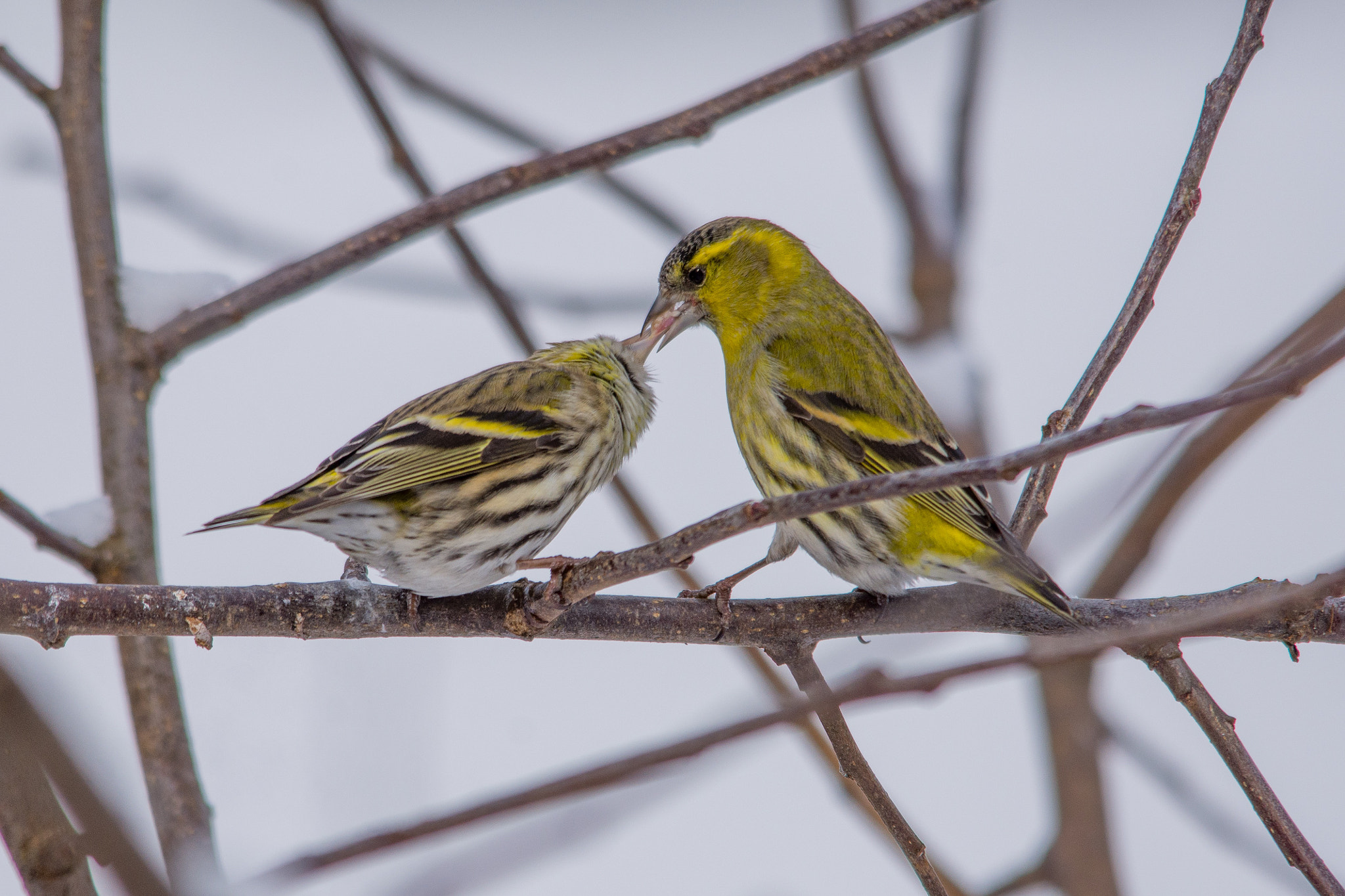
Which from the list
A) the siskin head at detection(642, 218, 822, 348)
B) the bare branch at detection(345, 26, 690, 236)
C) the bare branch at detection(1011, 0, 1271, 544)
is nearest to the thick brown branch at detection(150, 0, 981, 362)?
the bare branch at detection(1011, 0, 1271, 544)

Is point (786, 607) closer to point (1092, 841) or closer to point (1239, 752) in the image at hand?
A: point (1239, 752)

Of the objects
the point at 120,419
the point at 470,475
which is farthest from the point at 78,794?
the point at 120,419

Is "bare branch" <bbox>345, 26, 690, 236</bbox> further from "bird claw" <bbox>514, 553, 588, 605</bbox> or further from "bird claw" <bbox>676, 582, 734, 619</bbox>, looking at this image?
"bird claw" <bbox>514, 553, 588, 605</bbox>

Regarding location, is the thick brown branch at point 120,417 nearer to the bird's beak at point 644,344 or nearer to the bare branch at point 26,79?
the bare branch at point 26,79

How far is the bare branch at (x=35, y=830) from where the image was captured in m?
0.96

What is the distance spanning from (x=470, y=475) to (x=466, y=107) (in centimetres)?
140

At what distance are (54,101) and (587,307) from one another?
1591 mm

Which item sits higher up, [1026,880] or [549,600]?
[549,600]

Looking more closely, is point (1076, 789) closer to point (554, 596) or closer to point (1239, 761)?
point (1239, 761)

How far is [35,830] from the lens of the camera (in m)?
1.11

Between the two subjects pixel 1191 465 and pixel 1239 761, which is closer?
pixel 1239 761

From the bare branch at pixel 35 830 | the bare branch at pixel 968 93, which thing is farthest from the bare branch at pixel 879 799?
the bare branch at pixel 968 93

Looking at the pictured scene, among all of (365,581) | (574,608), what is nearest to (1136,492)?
(574,608)

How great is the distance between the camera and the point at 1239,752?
5.67 ft
